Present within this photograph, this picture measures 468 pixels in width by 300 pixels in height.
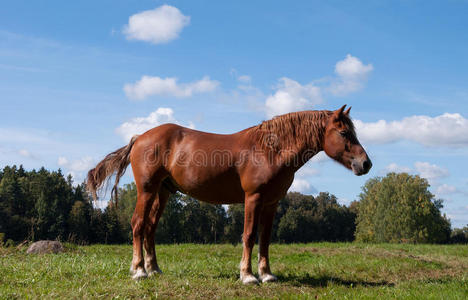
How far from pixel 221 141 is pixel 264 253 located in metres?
2.16

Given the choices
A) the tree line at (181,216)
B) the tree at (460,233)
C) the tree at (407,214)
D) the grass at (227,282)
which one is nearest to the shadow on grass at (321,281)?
the grass at (227,282)

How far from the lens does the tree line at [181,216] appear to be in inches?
1720

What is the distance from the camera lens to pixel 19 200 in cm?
4584

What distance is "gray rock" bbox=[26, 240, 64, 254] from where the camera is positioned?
510 inches

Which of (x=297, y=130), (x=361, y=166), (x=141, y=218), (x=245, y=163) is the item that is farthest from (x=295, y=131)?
(x=141, y=218)

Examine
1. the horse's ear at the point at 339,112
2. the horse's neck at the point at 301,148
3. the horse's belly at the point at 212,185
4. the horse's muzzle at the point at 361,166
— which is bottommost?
the horse's belly at the point at 212,185

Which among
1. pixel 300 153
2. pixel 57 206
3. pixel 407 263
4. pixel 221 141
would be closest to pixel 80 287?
pixel 221 141

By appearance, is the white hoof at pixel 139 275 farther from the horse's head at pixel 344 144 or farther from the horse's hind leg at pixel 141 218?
the horse's head at pixel 344 144

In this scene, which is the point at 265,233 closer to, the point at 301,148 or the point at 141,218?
the point at 301,148

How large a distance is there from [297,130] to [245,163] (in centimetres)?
109

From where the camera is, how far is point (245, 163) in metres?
6.58

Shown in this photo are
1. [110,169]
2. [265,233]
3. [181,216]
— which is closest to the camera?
[265,233]

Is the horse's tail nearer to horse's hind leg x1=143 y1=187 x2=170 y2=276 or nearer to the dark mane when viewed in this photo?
Result: horse's hind leg x1=143 y1=187 x2=170 y2=276

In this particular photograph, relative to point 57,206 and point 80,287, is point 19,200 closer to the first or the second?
point 57,206
